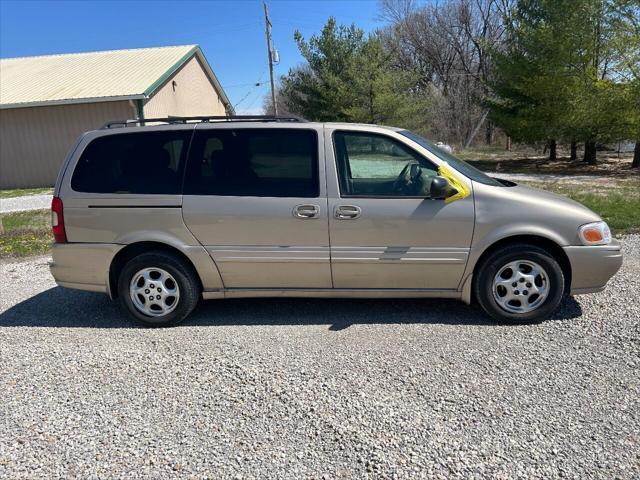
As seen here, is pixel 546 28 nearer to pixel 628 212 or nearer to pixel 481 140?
pixel 628 212

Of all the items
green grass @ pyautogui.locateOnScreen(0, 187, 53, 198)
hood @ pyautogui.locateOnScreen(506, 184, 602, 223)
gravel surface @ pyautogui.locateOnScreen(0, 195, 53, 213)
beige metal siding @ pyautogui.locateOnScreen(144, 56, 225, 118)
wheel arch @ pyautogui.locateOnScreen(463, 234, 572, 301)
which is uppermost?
beige metal siding @ pyautogui.locateOnScreen(144, 56, 225, 118)

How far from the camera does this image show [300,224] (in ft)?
13.1

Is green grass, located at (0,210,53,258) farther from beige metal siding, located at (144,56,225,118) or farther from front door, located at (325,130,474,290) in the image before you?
beige metal siding, located at (144,56,225,118)

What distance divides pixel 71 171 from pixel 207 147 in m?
1.27

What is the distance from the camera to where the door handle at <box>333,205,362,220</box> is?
13.0 feet

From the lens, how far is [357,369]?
334 centimetres

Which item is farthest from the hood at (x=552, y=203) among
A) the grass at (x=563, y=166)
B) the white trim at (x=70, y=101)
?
the white trim at (x=70, y=101)

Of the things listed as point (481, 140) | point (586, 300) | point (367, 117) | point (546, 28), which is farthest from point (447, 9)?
point (586, 300)

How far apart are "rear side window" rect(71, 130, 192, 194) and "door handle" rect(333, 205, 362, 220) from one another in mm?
1443

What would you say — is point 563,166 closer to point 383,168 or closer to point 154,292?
point 383,168

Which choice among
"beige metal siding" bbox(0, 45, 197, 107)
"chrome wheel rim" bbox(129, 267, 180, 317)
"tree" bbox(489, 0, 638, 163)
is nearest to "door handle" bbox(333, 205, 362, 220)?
"chrome wheel rim" bbox(129, 267, 180, 317)

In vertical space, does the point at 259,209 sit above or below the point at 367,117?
below

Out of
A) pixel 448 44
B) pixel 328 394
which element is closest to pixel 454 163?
pixel 328 394

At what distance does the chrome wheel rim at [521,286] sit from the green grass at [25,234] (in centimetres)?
717
